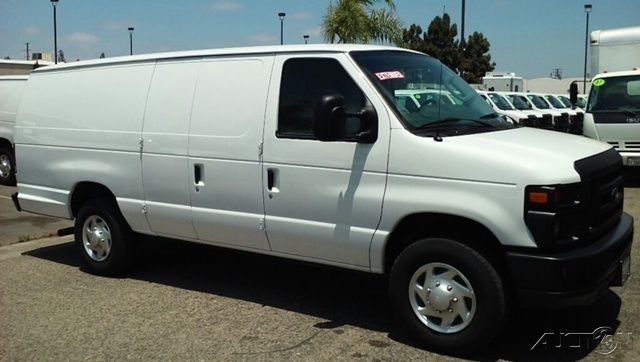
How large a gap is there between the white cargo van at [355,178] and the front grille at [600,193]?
0.02 metres

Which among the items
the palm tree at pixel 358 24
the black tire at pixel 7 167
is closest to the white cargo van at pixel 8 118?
the black tire at pixel 7 167

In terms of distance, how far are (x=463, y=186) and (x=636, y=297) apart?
2.28 meters

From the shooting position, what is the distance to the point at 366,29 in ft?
48.4

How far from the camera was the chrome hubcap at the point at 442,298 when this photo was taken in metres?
4.11

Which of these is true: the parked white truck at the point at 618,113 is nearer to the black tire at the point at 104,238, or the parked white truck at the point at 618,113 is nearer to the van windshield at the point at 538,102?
the black tire at the point at 104,238

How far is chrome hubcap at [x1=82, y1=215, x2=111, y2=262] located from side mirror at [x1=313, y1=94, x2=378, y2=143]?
9.67 feet

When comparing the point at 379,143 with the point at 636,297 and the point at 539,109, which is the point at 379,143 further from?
the point at 539,109

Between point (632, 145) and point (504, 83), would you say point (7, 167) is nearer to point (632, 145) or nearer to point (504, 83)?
point (632, 145)

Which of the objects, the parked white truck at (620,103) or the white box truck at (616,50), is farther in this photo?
the white box truck at (616,50)

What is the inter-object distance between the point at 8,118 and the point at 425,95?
11667mm

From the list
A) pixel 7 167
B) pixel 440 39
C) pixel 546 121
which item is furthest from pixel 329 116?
pixel 440 39

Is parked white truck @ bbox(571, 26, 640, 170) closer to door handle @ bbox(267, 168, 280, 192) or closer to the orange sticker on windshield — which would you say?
the orange sticker on windshield

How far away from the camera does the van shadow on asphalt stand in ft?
14.4

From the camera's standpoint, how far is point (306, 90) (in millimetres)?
4859
